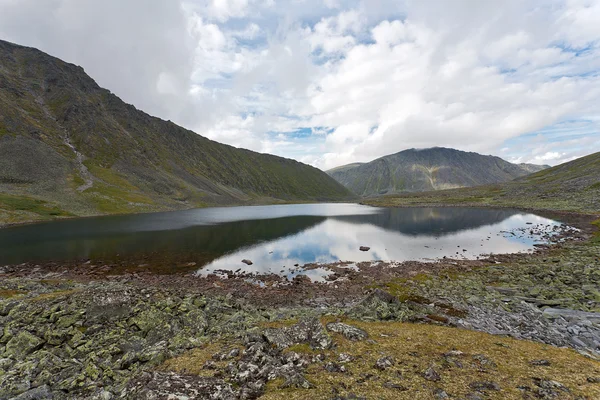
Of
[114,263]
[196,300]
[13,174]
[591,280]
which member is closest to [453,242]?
[591,280]

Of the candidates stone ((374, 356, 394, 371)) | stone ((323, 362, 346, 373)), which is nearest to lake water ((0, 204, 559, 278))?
stone ((323, 362, 346, 373))

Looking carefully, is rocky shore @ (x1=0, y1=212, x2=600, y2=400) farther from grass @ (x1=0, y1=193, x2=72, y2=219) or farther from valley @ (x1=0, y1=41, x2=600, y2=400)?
grass @ (x1=0, y1=193, x2=72, y2=219)

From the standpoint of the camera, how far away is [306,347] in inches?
635

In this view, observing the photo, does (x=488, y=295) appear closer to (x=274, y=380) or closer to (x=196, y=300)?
(x=274, y=380)

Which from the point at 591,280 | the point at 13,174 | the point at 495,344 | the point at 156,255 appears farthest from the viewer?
the point at 13,174

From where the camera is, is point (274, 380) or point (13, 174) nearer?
point (274, 380)

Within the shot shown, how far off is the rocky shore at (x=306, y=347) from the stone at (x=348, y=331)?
0.08m

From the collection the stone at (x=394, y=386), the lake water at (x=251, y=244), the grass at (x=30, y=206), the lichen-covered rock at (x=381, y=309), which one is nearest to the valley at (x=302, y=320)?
the stone at (x=394, y=386)

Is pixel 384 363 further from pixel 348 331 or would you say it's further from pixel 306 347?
pixel 306 347

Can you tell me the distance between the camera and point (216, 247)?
210 feet

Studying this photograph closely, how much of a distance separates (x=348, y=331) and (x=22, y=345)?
67.0 ft

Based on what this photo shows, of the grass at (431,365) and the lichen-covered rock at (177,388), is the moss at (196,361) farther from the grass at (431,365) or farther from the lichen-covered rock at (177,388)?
the lichen-covered rock at (177,388)

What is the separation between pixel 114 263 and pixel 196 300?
35.6 meters

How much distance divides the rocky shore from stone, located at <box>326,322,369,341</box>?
0.25 feet
